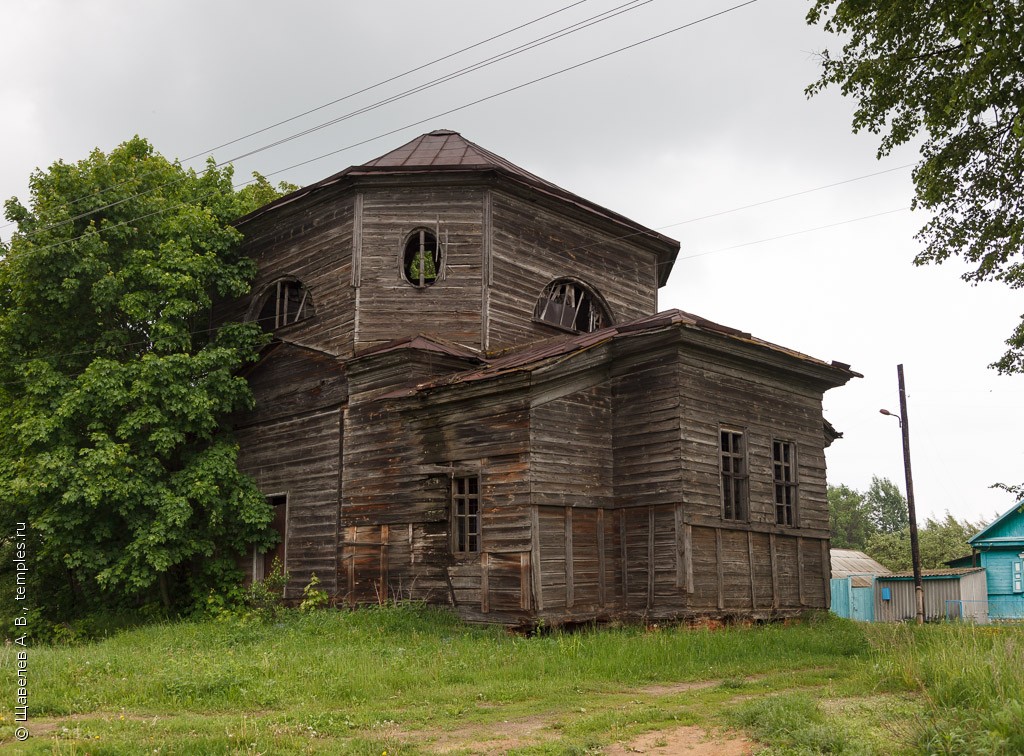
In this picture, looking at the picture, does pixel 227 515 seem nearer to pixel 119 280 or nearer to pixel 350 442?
pixel 350 442

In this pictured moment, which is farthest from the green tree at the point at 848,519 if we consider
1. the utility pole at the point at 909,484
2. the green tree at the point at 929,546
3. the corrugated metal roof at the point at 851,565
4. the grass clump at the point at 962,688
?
the grass clump at the point at 962,688

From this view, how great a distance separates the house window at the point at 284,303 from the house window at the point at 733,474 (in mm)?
9446

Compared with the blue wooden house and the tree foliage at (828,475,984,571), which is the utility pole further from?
the tree foliage at (828,475,984,571)

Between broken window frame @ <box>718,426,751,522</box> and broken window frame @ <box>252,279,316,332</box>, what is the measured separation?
9.17 meters

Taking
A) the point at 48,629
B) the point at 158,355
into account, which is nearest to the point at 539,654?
the point at 158,355

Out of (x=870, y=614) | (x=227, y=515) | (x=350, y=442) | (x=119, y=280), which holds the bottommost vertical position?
(x=870, y=614)

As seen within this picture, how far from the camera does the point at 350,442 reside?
1769 cm

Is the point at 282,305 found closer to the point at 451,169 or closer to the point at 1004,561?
the point at 451,169

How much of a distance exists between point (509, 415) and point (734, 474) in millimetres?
4257

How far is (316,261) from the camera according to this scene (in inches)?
773

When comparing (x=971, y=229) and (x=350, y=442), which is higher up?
(x=971, y=229)

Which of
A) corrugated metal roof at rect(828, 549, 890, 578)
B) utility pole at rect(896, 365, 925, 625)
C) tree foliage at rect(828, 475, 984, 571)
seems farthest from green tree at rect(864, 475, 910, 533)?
utility pole at rect(896, 365, 925, 625)

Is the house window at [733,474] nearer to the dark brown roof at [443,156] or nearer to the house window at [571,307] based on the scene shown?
the house window at [571,307]

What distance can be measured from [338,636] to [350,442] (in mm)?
4555
